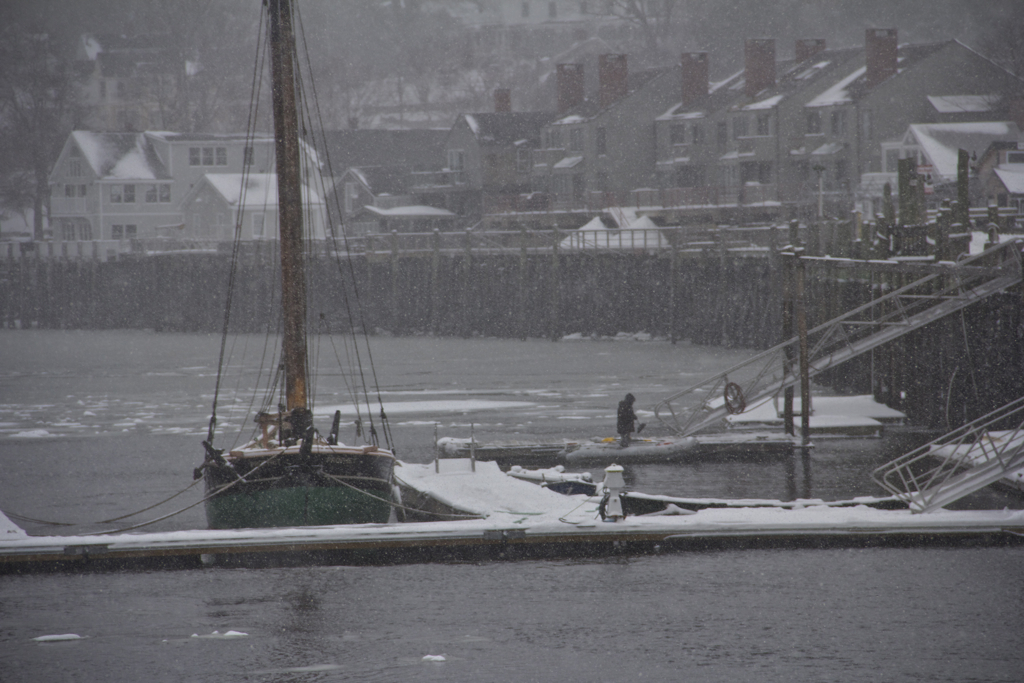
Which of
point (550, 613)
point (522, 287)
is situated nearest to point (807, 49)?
point (522, 287)

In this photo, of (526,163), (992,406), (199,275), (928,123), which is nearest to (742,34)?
(526,163)

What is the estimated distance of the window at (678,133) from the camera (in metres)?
79.8

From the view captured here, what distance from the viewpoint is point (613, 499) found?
16.7 metres

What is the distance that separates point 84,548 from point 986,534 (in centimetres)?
1135

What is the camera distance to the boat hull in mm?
17422

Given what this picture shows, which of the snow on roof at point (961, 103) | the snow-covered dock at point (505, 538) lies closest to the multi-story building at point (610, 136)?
the snow on roof at point (961, 103)

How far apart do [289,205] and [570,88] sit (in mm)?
69134

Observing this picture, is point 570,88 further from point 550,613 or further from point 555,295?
point 550,613

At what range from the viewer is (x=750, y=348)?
Answer: 51.9 meters

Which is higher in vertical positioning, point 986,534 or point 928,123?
point 928,123

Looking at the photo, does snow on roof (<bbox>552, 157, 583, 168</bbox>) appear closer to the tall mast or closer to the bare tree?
the bare tree

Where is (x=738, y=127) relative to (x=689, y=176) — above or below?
above

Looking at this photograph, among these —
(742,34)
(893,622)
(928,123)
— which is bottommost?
(893,622)

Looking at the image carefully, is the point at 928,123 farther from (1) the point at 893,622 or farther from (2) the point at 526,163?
(1) the point at 893,622
